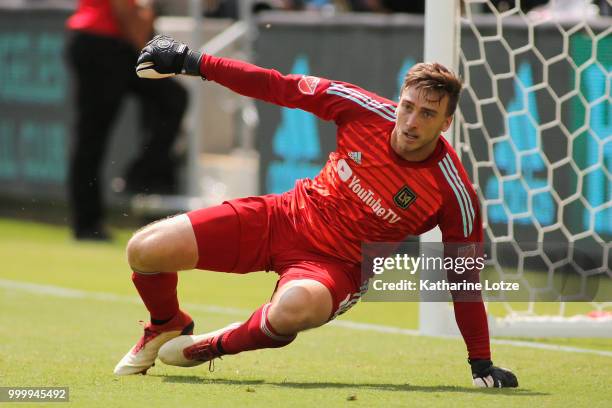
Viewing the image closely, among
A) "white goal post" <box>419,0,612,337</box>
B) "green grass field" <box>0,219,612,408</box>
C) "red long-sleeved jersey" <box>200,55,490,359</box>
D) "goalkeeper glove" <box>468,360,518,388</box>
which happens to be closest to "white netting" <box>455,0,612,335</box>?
"white goal post" <box>419,0,612,337</box>

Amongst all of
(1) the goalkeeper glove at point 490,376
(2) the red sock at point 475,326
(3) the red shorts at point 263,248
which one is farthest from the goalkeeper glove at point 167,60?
(1) the goalkeeper glove at point 490,376

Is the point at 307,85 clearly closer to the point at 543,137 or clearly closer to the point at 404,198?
the point at 404,198

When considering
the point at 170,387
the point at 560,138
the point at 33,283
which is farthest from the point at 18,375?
the point at 560,138

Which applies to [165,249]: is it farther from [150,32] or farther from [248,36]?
[248,36]

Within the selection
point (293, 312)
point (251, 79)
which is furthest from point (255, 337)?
point (251, 79)

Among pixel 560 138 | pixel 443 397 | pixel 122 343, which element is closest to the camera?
pixel 443 397

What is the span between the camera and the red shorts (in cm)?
546

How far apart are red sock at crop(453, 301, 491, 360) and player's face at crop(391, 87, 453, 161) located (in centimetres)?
67

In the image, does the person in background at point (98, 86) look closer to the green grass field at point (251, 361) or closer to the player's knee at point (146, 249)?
the green grass field at point (251, 361)

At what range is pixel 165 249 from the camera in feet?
17.7

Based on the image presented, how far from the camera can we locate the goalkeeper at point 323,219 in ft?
17.5

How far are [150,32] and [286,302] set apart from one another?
252 inches

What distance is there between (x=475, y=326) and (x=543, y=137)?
3745 millimetres

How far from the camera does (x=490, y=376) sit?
539 centimetres
